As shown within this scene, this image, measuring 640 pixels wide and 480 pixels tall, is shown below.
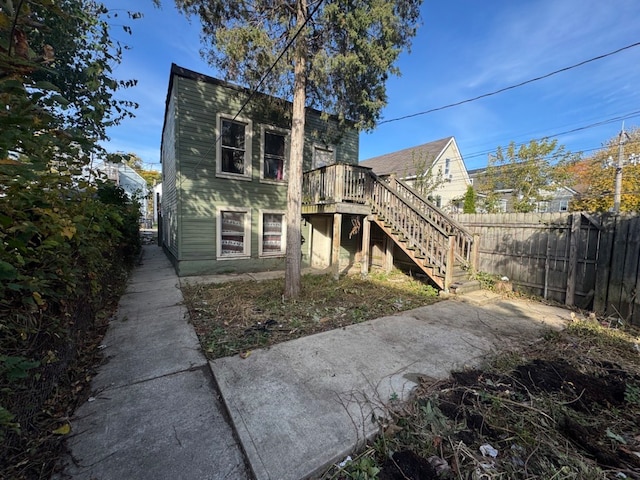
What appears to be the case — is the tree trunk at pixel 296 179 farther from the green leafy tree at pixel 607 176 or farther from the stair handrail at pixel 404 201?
the green leafy tree at pixel 607 176

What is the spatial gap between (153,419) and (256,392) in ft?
2.86

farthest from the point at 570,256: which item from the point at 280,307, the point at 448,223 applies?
the point at 280,307

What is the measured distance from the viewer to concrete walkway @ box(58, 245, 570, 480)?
1.83 meters

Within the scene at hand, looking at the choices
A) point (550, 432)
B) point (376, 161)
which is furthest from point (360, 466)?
point (376, 161)

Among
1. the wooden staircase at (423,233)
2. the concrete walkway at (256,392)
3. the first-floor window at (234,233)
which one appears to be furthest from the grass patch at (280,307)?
the first-floor window at (234,233)

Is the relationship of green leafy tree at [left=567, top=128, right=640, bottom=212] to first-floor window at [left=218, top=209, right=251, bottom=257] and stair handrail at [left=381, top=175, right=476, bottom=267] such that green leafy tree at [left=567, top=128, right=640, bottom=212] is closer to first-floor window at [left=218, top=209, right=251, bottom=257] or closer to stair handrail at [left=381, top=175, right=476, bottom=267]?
stair handrail at [left=381, top=175, right=476, bottom=267]

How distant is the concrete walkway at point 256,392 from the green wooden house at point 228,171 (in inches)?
144

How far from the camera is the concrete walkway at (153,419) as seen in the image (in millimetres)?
1765

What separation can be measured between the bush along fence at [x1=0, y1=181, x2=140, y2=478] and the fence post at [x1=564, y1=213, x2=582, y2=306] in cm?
801

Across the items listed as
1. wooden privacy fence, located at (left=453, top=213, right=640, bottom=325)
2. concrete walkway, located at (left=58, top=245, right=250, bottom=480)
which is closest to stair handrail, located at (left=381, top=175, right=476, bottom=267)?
wooden privacy fence, located at (left=453, top=213, right=640, bottom=325)

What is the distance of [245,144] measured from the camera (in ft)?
27.3

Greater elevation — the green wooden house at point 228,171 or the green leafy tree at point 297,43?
the green leafy tree at point 297,43

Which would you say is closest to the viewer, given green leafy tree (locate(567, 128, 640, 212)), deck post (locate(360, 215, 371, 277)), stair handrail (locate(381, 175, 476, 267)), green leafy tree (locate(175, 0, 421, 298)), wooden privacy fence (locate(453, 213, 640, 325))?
wooden privacy fence (locate(453, 213, 640, 325))

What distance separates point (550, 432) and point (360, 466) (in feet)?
5.30
